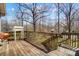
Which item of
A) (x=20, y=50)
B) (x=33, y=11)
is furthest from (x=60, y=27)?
(x=20, y=50)

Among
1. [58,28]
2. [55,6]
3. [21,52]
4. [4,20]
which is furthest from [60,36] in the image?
[4,20]

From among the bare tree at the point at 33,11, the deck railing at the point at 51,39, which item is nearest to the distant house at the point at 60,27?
the deck railing at the point at 51,39

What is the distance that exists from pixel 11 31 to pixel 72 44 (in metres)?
0.67

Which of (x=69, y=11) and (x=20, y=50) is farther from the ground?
(x=69, y=11)

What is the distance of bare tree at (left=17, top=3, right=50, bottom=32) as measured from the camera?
207 cm

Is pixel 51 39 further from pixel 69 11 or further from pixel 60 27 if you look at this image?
pixel 69 11

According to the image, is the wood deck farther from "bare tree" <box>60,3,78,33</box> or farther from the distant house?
"bare tree" <box>60,3,78,33</box>

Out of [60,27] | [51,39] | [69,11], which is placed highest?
[69,11]

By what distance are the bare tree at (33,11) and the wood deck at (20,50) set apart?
0.68 ft

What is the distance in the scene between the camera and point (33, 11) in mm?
2080

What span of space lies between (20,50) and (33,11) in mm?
442

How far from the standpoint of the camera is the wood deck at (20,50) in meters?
2.06

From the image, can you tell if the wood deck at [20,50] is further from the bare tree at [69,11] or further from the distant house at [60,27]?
the bare tree at [69,11]

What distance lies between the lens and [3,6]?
206 centimetres
